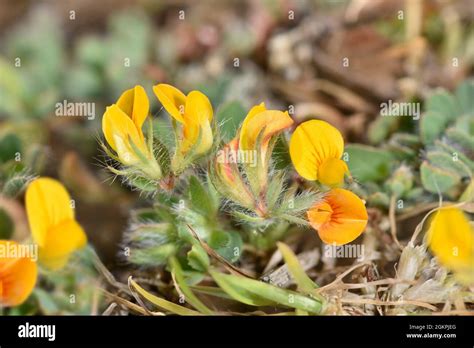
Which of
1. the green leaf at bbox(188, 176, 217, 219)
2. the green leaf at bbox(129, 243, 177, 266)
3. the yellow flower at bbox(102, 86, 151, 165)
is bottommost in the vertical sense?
the green leaf at bbox(129, 243, 177, 266)

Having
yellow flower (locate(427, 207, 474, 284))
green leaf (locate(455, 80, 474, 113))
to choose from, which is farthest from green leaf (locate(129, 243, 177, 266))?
green leaf (locate(455, 80, 474, 113))

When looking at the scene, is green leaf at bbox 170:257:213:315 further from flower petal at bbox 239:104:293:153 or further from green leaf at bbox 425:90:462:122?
green leaf at bbox 425:90:462:122

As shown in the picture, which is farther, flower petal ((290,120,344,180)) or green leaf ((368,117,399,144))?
green leaf ((368,117,399,144))

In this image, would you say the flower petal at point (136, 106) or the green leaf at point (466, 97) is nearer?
the flower petal at point (136, 106)

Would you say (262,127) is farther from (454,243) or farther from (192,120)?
(454,243)

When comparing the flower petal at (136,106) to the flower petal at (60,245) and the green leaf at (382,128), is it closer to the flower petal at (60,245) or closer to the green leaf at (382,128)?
the flower petal at (60,245)

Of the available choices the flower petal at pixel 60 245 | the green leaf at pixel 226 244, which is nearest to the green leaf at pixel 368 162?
the green leaf at pixel 226 244
